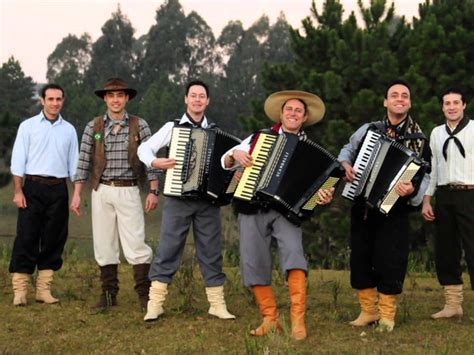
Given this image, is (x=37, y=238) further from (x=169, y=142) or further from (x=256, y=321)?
(x=256, y=321)

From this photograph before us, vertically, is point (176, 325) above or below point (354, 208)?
below

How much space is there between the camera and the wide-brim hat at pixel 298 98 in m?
5.42

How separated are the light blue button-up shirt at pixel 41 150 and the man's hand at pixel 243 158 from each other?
2.22m

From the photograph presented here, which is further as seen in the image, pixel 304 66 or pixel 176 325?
pixel 304 66

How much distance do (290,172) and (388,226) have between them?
1.02 m

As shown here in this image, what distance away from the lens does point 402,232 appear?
559 centimetres

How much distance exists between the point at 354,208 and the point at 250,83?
5802cm

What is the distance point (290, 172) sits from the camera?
520 cm

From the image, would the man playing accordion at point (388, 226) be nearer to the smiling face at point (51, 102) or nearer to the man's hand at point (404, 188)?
the man's hand at point (404, 188)

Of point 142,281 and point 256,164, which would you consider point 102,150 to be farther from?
point 256,164

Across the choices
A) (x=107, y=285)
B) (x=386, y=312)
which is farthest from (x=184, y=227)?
(x=386, y=312)

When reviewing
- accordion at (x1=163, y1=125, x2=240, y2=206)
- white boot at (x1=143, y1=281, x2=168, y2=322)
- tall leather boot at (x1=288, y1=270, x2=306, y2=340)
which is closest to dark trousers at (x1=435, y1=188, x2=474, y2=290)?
tall leather boot at (x1=288, y1=270, x2=306, y2=340)

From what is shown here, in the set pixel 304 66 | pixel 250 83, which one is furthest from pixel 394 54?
pixel 250 83

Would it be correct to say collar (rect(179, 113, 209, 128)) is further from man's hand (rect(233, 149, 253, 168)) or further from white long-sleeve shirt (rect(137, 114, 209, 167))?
man's hand (rect(233, 149, 253, 168))
